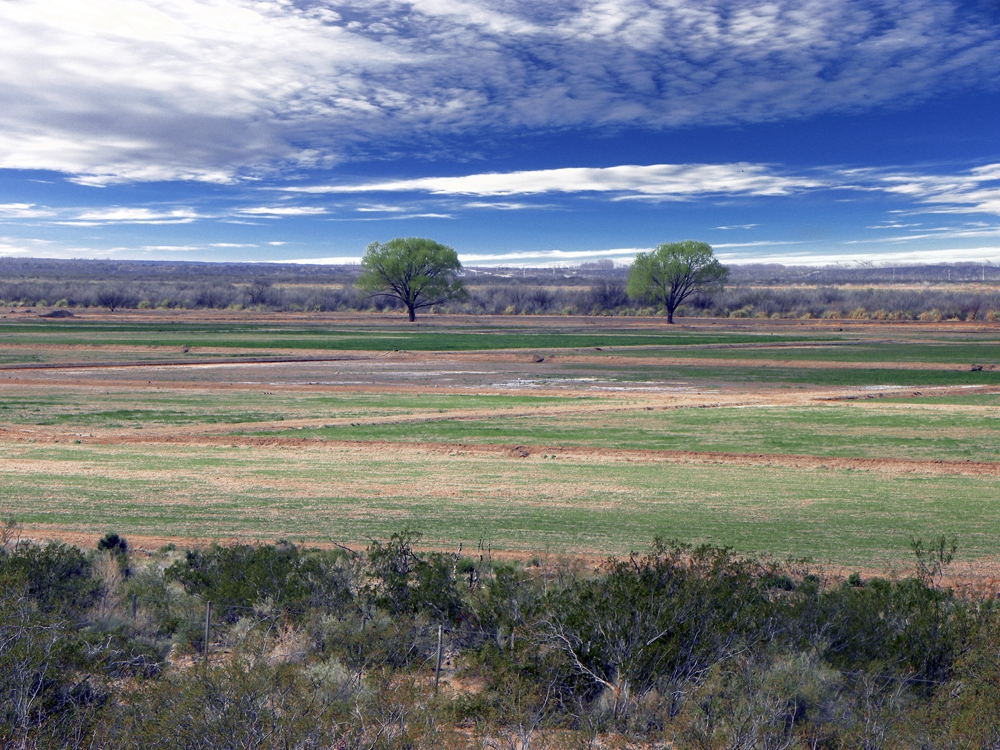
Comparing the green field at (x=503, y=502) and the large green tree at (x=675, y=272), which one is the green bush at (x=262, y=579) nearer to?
the green field at (x=503, y=502)

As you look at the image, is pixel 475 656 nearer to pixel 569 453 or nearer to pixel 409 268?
pixel 569 453

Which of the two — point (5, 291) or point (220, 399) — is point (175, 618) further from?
point (5, 291)

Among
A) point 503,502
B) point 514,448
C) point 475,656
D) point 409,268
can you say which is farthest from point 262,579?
point 409,268

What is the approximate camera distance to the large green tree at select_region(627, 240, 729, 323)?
340ft

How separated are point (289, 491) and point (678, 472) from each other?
10122mm

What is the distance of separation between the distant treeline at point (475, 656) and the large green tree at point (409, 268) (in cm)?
9192

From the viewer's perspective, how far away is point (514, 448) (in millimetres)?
25578

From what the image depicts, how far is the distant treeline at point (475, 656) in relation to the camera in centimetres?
657

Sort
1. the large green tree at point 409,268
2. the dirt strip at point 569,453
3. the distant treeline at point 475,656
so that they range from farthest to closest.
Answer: the large green tree at point 409,268
the dirt strip at point 569,453
the distant treeline at point 475,656

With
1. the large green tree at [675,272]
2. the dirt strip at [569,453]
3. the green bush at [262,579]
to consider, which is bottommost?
the dirt strip at [569,453]

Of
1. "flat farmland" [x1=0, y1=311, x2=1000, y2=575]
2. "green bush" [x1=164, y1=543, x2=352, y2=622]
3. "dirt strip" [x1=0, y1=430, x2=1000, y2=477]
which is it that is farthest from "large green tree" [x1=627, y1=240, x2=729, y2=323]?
"green bush" [x1=164, y1=543, x2=352, y2=622]

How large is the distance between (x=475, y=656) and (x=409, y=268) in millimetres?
96246

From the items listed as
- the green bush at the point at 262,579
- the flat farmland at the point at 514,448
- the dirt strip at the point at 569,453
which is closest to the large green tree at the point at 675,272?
the flat farmland at the point at 514,448

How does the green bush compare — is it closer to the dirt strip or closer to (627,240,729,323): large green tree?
the dirt strip
